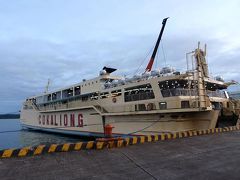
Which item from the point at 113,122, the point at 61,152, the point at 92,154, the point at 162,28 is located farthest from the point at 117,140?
the point at 162,28

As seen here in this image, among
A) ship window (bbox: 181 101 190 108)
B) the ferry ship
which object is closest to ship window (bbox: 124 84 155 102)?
the ferry ship

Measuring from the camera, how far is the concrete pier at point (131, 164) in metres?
6.23

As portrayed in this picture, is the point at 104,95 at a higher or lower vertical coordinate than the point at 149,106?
higher

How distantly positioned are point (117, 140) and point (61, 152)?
88.5 inches

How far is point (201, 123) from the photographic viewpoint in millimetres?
18750

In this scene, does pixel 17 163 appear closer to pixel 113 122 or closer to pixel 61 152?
pixel 61 152

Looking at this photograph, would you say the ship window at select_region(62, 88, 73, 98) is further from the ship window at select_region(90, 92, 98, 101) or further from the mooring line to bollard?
the mooring line to bollard

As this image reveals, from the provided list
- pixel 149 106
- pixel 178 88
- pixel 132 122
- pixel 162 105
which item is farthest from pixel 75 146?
pixel 132 122

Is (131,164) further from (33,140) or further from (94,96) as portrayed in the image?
(33,140)

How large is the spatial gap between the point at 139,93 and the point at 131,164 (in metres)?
13.8

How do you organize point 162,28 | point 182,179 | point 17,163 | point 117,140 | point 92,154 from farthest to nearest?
point 162,28 < point 117,140 < point 92,154 < point 17,163 < point 182,179

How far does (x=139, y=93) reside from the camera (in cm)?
2100

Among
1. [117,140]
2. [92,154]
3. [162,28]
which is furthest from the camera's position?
[162,28]

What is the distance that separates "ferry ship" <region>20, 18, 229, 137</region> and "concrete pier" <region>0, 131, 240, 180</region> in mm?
8859
